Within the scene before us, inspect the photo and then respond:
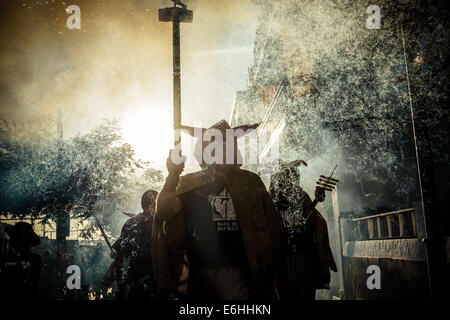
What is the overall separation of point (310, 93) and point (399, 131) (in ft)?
10.2

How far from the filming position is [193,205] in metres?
3.15

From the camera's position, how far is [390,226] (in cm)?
734

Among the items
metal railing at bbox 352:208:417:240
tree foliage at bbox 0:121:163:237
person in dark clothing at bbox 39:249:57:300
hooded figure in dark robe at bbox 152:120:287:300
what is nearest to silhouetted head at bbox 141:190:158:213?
hooded figure in dark robe at bbox 152:120:287:300

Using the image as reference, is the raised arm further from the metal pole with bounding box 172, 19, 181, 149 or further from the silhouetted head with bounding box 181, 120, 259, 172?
the metal pole with bounding box 172, 19, 181, 149

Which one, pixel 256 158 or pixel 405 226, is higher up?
pixel 256 158

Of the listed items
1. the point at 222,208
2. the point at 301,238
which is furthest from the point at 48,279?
the point at 222,208

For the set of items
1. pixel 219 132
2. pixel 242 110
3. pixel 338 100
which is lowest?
pixel 219 132

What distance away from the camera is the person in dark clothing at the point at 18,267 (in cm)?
372

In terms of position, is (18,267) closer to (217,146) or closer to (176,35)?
(217,146)

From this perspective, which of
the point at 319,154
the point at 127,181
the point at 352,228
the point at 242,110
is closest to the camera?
the point at 352,228

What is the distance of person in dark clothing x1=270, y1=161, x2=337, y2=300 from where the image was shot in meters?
4.98
